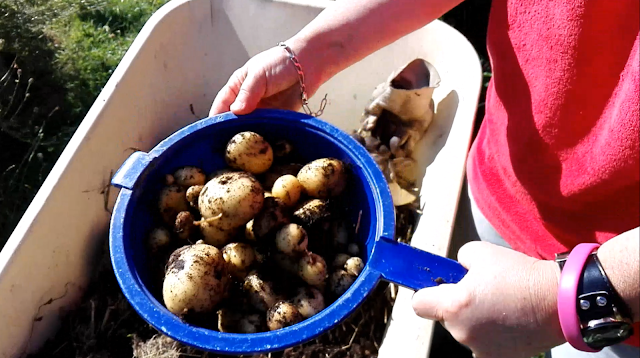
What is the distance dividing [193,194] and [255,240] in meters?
0.15

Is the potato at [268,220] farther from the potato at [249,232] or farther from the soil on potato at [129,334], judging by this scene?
the soil on potato at [129,334]

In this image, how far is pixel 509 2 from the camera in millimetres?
931

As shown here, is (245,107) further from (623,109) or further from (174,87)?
(623,109)

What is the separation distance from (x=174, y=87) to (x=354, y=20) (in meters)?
0.53

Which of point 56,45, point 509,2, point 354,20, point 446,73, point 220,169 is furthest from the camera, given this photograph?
point 56,45

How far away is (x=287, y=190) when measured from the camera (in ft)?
3.46

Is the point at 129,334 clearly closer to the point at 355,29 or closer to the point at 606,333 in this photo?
the point at 355,29

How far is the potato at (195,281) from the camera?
892 mm

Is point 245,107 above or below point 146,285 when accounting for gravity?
above

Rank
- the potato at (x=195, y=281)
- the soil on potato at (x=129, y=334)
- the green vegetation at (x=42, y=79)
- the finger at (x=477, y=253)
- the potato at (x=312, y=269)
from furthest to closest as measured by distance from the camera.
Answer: the green vegetation at (x=42, y=79) → the soil on potato at (x=129, y=334) → the potato at (x=312, y=269) → the potato at (x=195, y=281) → the finger at (x=477, y=253)

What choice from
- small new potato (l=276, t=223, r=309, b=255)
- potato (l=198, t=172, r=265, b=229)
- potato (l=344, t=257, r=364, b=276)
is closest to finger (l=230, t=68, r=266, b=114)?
potato (l=198, t=172, r=265, b=229)

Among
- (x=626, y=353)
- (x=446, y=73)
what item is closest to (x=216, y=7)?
(x=446, y=73)

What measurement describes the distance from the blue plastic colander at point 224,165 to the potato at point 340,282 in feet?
0.14

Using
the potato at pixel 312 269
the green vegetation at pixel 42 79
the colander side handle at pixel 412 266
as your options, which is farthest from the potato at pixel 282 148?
the green vegetation at pixel 42 79
